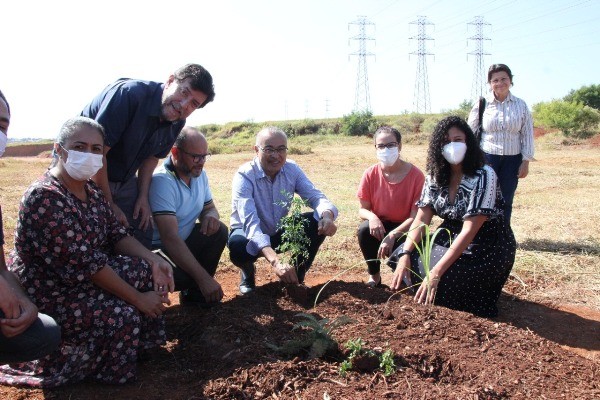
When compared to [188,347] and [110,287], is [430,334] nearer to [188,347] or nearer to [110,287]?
[188,347]

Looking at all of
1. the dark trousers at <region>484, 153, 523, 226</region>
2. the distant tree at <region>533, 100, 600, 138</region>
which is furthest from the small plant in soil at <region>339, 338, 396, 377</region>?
the distant tree at <region>533, 100, 600, 138</region>

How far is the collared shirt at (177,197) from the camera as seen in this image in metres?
3.86

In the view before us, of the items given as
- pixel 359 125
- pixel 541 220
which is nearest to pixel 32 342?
pixel 541 220

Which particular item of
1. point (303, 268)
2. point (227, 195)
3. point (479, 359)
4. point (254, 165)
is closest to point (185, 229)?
point (254, 165)

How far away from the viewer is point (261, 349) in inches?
121

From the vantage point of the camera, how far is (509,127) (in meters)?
5.66

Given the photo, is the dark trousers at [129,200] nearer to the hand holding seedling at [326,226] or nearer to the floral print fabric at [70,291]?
the floral print fabric at [70,291]

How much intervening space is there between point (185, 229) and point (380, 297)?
61.2 inches

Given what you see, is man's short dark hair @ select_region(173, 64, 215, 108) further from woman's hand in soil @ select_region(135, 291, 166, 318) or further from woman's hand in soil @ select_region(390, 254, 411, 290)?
woman's hand in soil @ select_region(390, 254, 411, 290)

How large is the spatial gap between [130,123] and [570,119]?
92.3ft

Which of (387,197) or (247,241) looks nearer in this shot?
(247,241)

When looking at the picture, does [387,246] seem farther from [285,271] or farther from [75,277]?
[75,277]

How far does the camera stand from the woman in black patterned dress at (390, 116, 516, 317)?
3.79 meters

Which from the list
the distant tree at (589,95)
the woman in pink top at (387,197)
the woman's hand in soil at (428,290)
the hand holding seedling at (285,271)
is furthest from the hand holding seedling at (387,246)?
the distant tree at (589,95)
